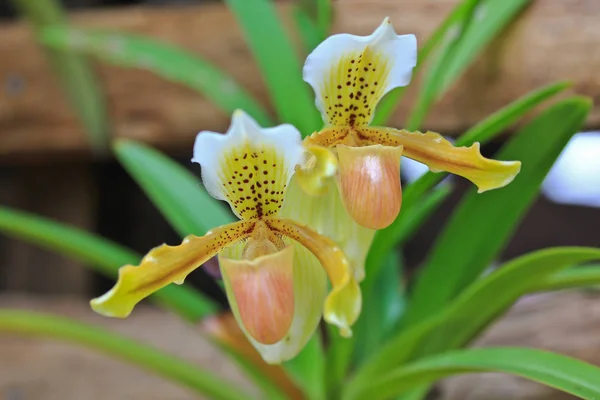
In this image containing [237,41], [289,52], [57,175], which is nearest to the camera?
[289,52]

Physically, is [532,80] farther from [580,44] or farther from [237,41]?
[237,41]

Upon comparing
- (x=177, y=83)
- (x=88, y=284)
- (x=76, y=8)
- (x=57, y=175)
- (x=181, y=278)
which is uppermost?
(x=76, y=8)

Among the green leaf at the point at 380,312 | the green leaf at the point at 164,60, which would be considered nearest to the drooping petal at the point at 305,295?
the green leaf at the point at 380,312

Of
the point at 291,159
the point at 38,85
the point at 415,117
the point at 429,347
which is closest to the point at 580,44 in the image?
the point at 415,117

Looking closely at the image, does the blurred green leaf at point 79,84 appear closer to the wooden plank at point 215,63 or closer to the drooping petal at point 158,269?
the wooden plank at point 215,63

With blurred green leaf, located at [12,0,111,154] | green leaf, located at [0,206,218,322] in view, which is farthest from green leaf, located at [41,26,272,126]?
green leaf, located at [0,206,218,322]

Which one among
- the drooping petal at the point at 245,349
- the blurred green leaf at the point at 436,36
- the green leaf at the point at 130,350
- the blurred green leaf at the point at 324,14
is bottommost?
the green leaf at the point at 130,350

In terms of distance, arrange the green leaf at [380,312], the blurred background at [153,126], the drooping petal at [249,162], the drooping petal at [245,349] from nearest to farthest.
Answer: the drooping petal at [249,162], the drooping petal at [245,349], the green leaf at [380,312], the blurred background at [153,126]
